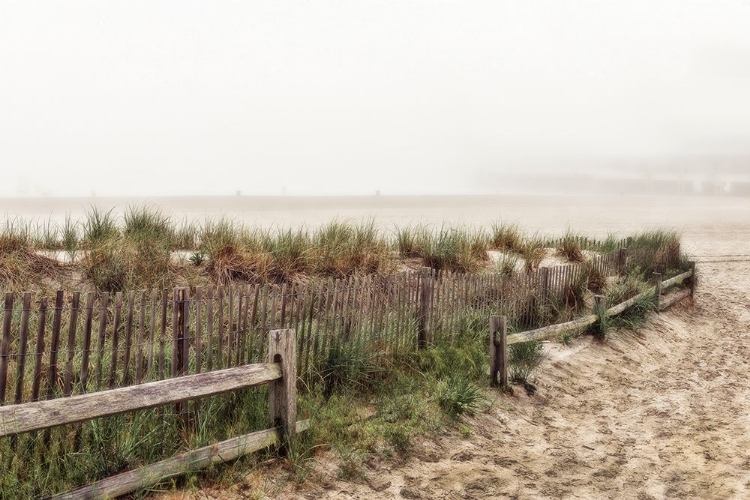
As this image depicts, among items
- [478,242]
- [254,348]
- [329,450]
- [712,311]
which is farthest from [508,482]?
[712,311]

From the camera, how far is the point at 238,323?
5.77 metres

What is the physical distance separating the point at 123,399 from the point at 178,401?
38cm

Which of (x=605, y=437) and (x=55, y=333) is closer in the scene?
(x=55, y=333)

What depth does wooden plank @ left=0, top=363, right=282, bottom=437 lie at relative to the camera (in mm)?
3654

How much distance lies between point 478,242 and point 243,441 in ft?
Answer: 34.1

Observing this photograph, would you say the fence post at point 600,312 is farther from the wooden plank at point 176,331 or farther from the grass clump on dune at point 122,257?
the wooden plank at point 176,331

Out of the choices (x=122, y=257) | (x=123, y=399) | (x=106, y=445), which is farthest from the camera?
(x=122, y=257)

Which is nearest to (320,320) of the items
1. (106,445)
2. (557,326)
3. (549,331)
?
(106,445)

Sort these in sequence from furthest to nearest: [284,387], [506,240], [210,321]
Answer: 1. [506,240]
2. [210,321]
3. [284,387]

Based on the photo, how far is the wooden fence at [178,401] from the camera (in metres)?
3.74

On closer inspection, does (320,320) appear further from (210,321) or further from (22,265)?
(22,265)

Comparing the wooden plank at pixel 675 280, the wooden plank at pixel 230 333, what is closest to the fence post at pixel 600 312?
the wooden plank at pixel 675 280

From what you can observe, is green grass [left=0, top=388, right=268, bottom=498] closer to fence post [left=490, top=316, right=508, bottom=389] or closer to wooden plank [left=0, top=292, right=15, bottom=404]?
wooden plank [left=0, top=292, right=15, bottom=404]

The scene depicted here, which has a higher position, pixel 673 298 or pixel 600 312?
pixel 600 312
